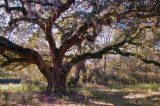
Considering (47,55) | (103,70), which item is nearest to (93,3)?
(47,55)

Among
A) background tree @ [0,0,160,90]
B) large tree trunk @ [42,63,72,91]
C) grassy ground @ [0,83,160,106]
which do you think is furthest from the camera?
large tree trunk @ [42,63,72,91]

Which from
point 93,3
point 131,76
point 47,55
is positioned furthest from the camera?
point 131,76

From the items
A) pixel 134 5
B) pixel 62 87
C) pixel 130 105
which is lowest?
pixel 130 105

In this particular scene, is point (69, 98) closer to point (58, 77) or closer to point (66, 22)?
point (58, 77)

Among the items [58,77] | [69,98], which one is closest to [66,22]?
[58,77]

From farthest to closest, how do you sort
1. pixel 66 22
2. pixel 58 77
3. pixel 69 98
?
pixel 66 22, pixel 58 77, pixel 69 98

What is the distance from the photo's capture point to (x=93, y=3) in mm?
7812

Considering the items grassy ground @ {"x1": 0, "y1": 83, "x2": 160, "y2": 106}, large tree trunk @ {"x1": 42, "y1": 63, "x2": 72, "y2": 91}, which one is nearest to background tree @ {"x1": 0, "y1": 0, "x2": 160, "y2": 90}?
large tree trunk @ {"x1": 42, "y1": 63, "x2": 72, "y2": 91}

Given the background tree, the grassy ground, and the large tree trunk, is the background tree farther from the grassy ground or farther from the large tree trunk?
the grassy ground

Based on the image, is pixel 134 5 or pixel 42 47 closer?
pixel 134 5

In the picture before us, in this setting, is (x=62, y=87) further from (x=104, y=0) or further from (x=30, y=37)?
(x=104, y=0)

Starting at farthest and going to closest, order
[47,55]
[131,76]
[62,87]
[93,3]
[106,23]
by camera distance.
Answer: [131,76], [47,55], [62,87], [106,23], [93,3]

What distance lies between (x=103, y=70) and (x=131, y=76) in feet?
14.4

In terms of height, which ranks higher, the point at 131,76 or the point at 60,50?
→ the point at 60,50
